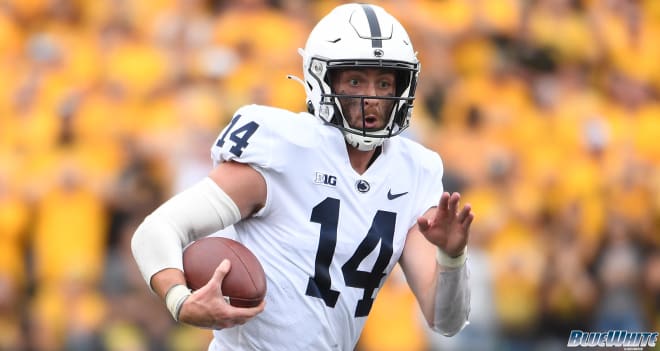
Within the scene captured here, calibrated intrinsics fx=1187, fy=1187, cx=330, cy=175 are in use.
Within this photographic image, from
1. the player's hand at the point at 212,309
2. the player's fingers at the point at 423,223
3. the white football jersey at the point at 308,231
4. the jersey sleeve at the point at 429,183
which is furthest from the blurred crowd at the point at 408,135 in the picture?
the player's hand at the point at 212,309

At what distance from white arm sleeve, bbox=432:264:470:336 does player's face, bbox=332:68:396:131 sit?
52 cm

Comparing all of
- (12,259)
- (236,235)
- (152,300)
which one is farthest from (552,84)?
(236,235)

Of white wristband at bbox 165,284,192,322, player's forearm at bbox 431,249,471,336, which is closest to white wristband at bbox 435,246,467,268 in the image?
player's forearm at bbox 431,249,471,336

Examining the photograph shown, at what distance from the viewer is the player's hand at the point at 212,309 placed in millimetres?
3266

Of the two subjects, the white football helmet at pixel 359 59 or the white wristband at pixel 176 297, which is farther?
the white football helmet at pixel 359 59

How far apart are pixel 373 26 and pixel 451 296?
0.90m

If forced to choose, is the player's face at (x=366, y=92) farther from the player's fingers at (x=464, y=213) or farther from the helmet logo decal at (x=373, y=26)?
the player's fingers at (x=464, y=213)

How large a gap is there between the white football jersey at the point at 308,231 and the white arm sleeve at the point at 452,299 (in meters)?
0.20

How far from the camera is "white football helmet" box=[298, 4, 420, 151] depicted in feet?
12.4

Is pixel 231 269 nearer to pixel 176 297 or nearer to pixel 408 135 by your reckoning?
pixel 176 297

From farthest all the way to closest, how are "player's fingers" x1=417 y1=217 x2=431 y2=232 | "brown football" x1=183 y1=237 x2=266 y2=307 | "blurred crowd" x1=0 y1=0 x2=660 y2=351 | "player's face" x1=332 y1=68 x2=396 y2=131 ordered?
1. "blurred crowd" x1=0 y1=0 x2=660 y2=351
2. "player's face" x1=332 y1=68 x2=396 y2=131
3. "player's fingers" x1=417 y1=217 x2=431 y2=232
4. "brown football" x1=183 y1=237 x2=266 y2=307

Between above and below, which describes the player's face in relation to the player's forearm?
above

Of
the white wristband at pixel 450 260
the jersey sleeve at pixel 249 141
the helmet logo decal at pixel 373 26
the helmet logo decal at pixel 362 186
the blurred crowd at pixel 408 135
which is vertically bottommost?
the blurred crowd at pixel 408 135

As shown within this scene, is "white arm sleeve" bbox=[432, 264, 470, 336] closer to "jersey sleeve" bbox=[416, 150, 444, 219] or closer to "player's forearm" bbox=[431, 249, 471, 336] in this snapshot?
"player's forearm" bbox=[431, 249, 471, 336]
